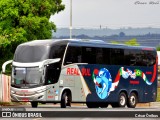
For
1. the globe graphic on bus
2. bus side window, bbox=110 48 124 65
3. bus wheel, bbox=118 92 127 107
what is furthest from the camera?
bus wheel, bbox=118 92 127 107

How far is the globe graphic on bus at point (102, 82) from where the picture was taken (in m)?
36.1

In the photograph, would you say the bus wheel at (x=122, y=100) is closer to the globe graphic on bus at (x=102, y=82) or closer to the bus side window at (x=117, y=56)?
the globe graphic on bus at (x=102, y=82)

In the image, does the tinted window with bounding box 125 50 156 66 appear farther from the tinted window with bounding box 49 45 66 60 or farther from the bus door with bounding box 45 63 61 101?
the bus door with bounding box 45 63 61 101

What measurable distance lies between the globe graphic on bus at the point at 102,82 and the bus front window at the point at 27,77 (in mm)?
4453

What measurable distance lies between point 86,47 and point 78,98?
286 cm

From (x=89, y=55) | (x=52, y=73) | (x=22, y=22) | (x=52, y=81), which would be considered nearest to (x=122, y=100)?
(x=89, y=55)

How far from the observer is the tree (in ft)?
181

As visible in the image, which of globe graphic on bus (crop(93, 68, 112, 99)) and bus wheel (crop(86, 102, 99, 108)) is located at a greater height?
globe graphic on bus (crop(93, 68, 112, 99))

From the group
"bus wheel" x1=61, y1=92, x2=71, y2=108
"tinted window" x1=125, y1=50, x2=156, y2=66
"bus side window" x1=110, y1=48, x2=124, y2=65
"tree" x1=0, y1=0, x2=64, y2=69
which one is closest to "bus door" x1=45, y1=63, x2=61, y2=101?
"bus wheel" x1=61, y1=92, x2=71, y2=108

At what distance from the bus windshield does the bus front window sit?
1.60 ft

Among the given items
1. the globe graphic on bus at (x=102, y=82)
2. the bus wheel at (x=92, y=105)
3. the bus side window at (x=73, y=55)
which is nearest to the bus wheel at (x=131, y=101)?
the globe graphic on bus at (x=102, y=82)

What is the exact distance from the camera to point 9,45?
5569 cm

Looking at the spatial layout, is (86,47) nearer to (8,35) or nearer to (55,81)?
(55,81)

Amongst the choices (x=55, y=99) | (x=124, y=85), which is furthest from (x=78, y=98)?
(x=124, y=85)
